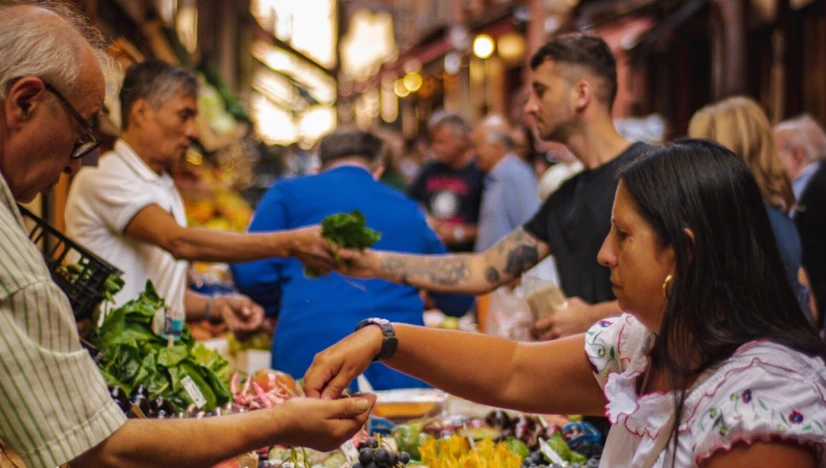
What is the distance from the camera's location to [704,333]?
1.99 meters

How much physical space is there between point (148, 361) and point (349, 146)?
2.14 meters

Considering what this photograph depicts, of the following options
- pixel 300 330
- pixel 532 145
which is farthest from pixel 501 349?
pixel 532 145

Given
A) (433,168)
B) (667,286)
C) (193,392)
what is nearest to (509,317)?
(193,392)

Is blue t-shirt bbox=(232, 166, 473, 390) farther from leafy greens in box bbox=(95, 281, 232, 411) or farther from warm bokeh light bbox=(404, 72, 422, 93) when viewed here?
warm bokeh light bbox=(404, 72, 422, 93)

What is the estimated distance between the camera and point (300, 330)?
177 inches

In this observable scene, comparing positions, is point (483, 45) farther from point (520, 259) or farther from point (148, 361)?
point (148, 361)

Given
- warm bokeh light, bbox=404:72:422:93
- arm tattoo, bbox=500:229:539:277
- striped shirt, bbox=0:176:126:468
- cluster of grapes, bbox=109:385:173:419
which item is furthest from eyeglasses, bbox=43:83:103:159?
warm bokeh light, bbox=404:72:422:93

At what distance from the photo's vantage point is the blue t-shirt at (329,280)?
449 centimetres

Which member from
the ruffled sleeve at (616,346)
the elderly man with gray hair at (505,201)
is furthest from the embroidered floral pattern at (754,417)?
the elderly man with gray hair at (505,201)

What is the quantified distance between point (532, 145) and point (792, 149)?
216 inches

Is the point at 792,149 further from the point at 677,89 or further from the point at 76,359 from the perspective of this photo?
the point at 677,89

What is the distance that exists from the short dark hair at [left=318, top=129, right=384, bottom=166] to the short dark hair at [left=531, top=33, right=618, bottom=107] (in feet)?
3.93

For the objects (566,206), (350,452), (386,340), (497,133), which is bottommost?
(350,452)

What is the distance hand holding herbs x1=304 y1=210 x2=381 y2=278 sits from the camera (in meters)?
4.05
